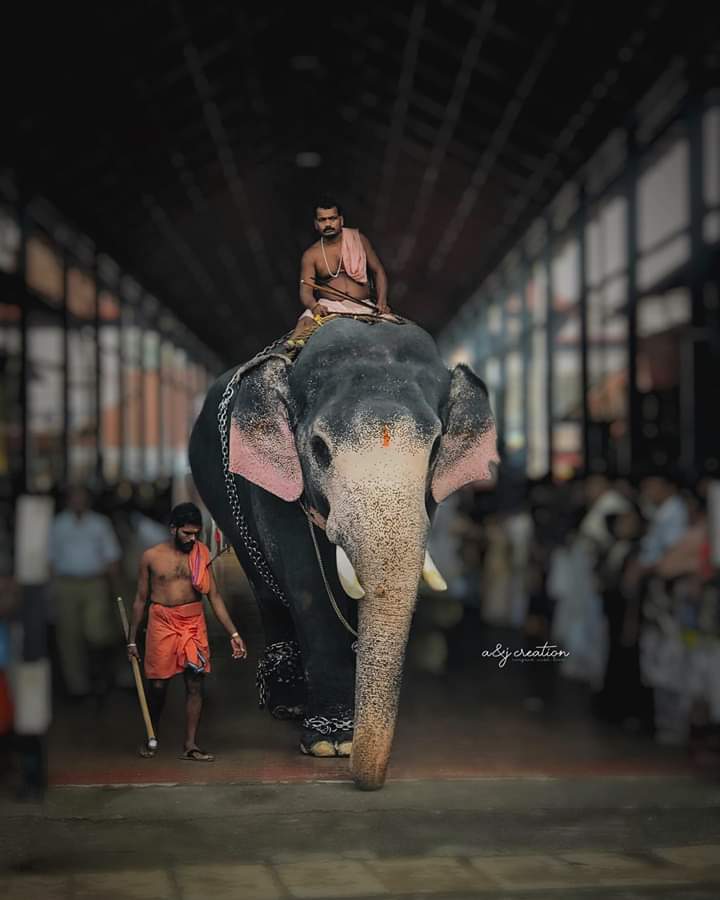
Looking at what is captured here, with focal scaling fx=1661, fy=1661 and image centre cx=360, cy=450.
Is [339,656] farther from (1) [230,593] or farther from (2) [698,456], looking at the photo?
(2) [698,456]

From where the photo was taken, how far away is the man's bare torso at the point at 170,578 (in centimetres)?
754

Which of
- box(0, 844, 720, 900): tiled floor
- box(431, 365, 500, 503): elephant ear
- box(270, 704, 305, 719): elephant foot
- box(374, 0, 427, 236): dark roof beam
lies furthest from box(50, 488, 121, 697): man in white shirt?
box(374, 0, 427, 236): dark roof beam

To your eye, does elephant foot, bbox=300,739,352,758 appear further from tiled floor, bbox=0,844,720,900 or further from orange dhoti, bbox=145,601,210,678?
tiled floor, bbox=0,844,720,900

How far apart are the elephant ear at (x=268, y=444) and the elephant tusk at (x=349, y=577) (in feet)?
2.56

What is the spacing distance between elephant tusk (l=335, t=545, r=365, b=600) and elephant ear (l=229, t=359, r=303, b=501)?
2.56 ft

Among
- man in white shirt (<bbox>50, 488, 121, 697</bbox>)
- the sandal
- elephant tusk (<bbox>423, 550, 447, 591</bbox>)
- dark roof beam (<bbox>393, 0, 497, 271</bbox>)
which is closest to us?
elephant tusk (<bbox>423, 550, 447, 591</bbox>)

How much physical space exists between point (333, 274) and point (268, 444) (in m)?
0.97

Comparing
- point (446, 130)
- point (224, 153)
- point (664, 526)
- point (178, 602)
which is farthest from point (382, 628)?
point (446, 130)

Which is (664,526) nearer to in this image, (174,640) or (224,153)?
(174,640)

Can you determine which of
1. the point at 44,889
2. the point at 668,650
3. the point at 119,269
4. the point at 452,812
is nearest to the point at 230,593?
the point at 668,650

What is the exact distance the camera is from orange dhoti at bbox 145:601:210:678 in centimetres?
757

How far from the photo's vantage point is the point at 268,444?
27.5ft

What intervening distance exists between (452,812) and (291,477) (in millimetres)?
1939

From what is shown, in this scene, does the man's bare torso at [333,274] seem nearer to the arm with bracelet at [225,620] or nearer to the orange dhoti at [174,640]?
the arm with bracelet at [225,620]
